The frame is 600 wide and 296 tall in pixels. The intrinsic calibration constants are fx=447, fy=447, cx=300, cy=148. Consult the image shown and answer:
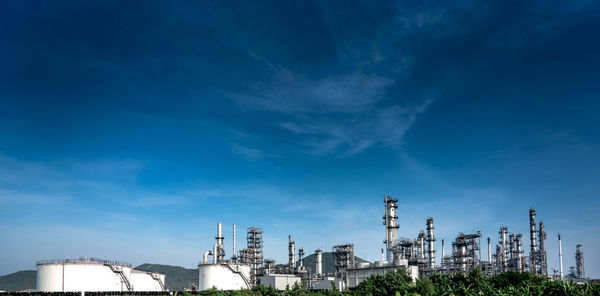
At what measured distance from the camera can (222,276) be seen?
282ft

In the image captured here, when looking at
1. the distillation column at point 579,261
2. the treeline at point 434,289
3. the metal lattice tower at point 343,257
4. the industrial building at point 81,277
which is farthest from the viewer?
the distillation column at point 579,261

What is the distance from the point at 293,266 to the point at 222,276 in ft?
121

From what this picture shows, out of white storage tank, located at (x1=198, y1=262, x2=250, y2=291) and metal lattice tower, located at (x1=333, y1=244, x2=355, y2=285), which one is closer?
white storage tank, located at (x1=198, y1=262, x2=250, y2=291)

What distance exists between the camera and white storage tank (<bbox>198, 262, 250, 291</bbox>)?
8569cm

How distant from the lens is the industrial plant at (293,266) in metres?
69.7

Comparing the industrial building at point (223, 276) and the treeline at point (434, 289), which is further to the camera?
the industrial building at point (223, 276)

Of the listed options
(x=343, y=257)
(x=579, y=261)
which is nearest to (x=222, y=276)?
(x=343, y=257)

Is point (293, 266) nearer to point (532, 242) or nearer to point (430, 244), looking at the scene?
point (430, 244)

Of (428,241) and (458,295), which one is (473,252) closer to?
(428,241)

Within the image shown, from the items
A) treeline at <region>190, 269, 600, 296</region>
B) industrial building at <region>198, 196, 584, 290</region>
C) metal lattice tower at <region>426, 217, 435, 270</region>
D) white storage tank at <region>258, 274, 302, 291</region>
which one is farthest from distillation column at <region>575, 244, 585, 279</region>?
treeline at <region>190, 269, 600, 296</region>

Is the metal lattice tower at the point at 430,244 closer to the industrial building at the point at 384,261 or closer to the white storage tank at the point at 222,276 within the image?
the industrial building at the point at 384,261

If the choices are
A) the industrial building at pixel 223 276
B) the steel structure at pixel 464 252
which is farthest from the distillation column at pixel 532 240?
the industrial building at pixel 223 276

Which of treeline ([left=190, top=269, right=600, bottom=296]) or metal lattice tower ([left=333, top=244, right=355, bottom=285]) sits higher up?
treeline ([left=190, top=269, right=600, bottom=296])

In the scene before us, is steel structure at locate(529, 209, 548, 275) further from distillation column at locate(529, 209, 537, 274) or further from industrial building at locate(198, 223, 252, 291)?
industrial building at locate(198, 223, 252, 291)
